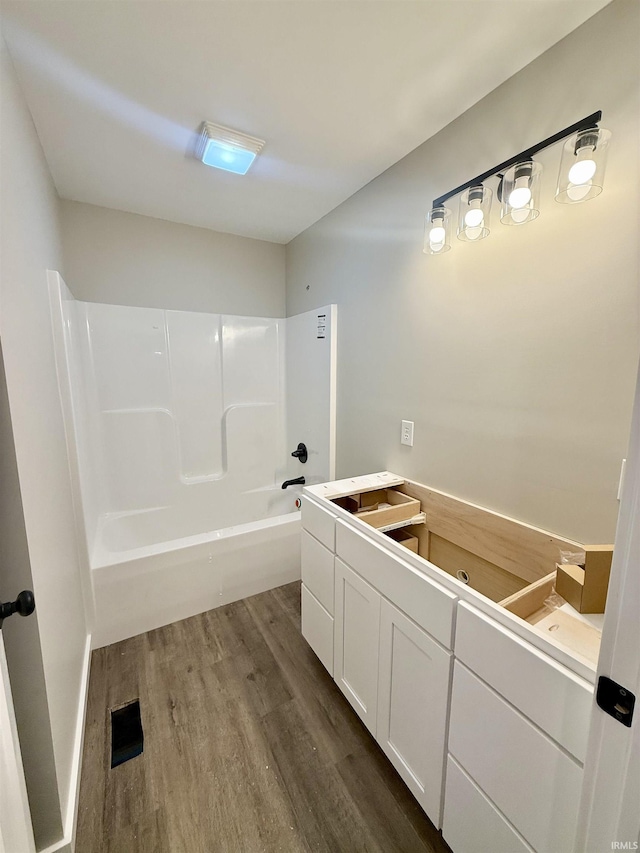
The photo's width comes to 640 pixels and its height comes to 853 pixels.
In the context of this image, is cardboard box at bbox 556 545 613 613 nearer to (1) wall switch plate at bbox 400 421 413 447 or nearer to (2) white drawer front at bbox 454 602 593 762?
(2) white drawer front at bbox 454 602 593 762

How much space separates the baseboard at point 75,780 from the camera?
0.98m

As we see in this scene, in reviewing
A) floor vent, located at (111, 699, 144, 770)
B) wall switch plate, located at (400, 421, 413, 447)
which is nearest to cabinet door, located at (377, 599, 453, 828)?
wall switch plate, located at (400, 421, 413, 447)

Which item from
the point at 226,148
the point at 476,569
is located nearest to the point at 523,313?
the point at 476,569

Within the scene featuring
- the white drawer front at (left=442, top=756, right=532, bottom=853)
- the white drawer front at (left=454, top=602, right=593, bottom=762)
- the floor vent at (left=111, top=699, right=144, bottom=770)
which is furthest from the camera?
the floor vent at (left=111, top=699, right=144, bottom=770)

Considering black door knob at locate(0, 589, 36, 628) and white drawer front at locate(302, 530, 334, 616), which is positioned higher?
black door knob at locate(0, 589, 36, 628)

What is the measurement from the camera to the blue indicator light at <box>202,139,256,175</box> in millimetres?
1555

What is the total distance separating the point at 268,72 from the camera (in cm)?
120

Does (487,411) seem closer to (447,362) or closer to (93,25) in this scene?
(447,362)

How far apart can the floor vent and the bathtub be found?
471 mm

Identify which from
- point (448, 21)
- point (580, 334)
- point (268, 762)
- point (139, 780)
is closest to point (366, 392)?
point (580, 334)

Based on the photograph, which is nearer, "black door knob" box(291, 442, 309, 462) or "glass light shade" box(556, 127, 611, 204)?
"glass light shade" box(556, 127, 611, 204)

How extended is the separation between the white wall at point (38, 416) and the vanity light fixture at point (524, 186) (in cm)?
150

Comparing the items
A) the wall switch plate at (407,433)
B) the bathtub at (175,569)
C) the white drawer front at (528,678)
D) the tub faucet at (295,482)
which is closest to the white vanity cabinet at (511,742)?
the white drawer front at (528,678)

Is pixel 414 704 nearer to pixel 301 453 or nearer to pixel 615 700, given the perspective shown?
pixel 615 700
